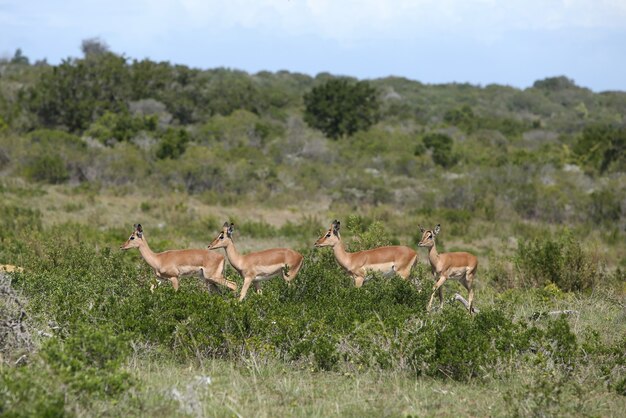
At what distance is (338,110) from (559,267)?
108 feet

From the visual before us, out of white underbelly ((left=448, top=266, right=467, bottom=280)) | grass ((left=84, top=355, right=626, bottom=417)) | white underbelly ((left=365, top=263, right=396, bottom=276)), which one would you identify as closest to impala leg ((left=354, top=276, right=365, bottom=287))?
white underbelly ((left=365, top=263, right=396, bottom=276))

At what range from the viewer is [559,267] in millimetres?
14055

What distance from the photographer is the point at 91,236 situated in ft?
59.1

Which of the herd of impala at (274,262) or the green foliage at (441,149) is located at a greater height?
the herd of impala at (274,262)

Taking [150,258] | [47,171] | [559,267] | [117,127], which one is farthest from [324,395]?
[117,127]

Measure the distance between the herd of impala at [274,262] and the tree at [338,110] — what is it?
34.2 metres

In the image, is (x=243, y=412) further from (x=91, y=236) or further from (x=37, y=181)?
(x=37, y=181)

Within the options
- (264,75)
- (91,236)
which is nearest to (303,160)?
(91,236)

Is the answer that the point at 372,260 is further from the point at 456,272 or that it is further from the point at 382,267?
the point at 456,272

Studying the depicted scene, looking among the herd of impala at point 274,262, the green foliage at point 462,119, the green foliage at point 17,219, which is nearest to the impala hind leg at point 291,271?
the herd of impala at point 274,262

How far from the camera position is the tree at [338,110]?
46.2 m

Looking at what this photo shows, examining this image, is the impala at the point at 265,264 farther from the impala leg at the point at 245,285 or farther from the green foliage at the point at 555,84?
the green foliage at the point at 555,84

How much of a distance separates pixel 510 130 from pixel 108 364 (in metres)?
49.0

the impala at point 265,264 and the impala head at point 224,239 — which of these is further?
the impala head at point 224,239
